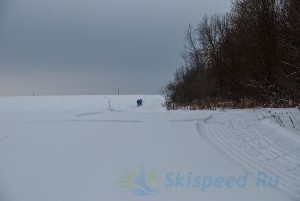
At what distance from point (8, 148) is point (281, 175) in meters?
5.17

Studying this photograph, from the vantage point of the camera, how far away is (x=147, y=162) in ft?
21.5

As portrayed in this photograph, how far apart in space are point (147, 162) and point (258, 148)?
9.10ft

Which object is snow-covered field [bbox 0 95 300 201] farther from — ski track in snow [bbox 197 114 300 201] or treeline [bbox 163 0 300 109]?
treeline [bbox 163 0 300 109]

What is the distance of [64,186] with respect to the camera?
17.6 feet

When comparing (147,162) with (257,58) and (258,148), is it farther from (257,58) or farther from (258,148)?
(257,58)

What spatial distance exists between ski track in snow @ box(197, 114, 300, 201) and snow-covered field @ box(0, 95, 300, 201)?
16mm

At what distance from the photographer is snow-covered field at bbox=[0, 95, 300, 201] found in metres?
5.20

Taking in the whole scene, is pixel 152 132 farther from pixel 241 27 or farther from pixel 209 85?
pixel 209 85

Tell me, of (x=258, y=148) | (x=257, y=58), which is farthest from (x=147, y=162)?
(x=257, y=58)

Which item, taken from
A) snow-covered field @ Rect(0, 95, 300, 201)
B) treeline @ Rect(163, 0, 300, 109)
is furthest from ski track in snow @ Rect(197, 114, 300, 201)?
treeline @ Rect(163, 0, 300, 109)

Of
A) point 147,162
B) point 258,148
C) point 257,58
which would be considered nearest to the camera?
point 147,162

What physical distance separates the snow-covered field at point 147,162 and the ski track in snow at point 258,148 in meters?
0.02

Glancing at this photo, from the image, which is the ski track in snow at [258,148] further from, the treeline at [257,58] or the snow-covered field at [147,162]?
the treeline at [257,58]

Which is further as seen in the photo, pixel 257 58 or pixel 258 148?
pixel 257 58
